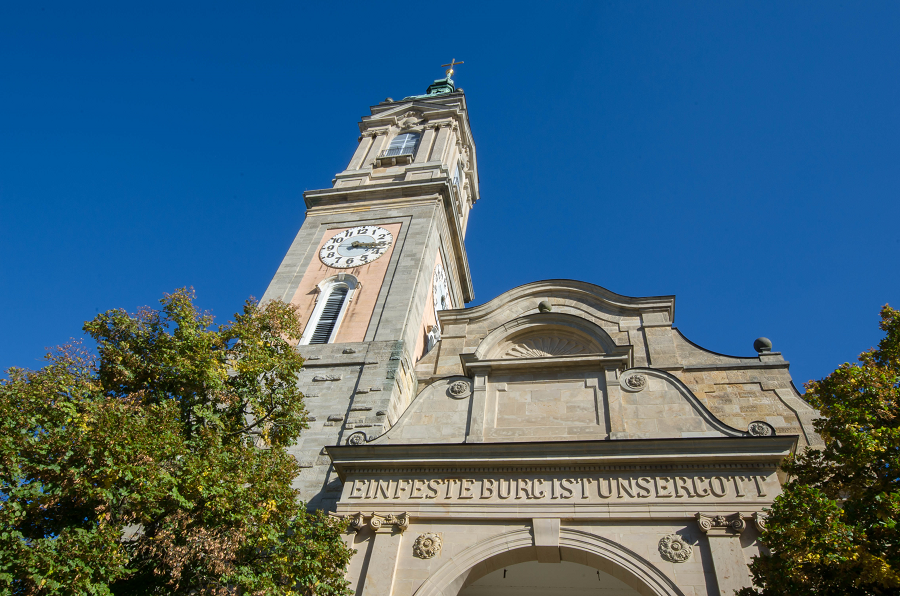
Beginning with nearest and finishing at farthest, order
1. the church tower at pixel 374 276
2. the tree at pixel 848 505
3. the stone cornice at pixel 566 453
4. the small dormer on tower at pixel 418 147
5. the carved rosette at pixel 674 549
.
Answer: the tree at pixel 848 505 < the carved rosette at pixel 674 549 < the stone cornice at pixel 566 453 < the church tower at pixel 374 276 < the small dormer on tower at pixel 418 147

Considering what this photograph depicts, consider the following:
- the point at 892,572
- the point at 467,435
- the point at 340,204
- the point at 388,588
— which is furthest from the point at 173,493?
the point at 340,204

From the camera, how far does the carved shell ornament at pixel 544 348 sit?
17.8 m

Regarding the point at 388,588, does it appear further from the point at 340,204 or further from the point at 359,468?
the point at 340,204

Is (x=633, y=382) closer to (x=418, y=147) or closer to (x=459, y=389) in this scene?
(x=459, y=389)

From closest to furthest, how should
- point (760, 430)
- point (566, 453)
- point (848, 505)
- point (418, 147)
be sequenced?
point (848, 505)
point (760, 430)
point (566, 453)
point (418, 147)

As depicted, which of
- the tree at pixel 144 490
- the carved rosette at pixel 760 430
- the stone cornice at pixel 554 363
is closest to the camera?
the tree at pixel 144 490

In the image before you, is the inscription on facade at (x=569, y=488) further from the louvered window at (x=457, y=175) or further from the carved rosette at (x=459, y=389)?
the louvered window at (x=457, y=175)

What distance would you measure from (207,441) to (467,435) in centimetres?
549

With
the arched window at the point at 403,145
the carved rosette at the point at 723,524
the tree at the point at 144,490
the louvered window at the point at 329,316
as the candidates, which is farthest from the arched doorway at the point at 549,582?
the arched window at the point at 403,145

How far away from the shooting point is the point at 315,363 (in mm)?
17922

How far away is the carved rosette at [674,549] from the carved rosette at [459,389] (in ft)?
17.4

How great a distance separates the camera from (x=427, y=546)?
11.8 m

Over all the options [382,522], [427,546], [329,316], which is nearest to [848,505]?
[427,546]

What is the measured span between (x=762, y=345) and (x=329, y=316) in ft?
39.2
